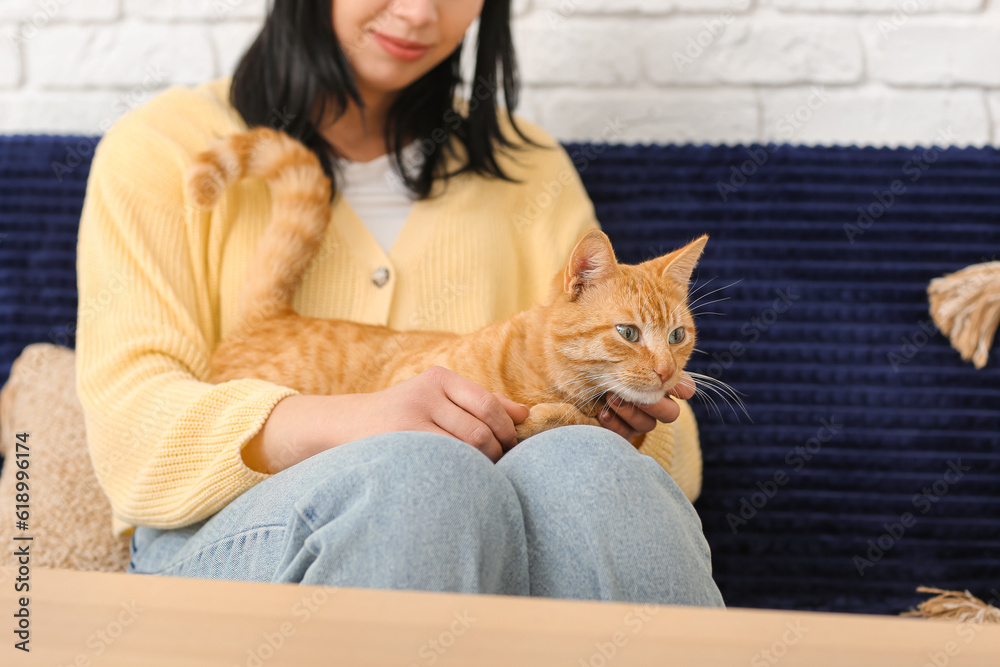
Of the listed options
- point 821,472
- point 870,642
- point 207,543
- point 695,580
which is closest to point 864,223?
point 821,472

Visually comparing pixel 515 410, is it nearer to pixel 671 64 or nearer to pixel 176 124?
pixel 176 124

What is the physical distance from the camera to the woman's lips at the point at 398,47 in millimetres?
Answer: 1144

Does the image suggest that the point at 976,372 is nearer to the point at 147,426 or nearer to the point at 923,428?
the point at 923,428

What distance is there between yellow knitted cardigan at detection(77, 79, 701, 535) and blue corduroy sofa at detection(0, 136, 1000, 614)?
197mm

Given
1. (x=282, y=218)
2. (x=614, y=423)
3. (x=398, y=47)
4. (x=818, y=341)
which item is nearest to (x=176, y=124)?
(x=282, y=218)

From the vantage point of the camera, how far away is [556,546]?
0.72 m

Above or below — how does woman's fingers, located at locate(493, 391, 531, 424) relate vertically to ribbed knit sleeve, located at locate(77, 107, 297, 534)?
above

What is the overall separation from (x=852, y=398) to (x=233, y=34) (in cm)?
140

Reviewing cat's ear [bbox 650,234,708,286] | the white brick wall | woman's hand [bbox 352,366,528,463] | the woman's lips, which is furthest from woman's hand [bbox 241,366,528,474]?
the white brick wall

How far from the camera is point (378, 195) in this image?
128 centimetres

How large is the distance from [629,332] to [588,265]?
0.09m

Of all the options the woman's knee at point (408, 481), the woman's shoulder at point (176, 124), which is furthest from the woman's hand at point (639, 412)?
the woman's shoulder at point (176, 124)

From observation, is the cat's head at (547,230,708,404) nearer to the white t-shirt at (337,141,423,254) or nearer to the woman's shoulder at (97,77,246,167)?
the white t-shirt at (337,141,423,254)

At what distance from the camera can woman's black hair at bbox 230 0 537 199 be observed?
1.18 metres
